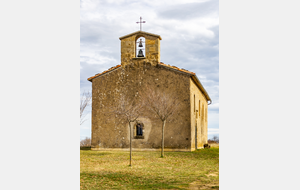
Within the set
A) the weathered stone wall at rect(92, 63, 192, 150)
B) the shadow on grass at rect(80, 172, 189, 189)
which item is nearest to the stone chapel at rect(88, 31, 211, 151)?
the weathered stone wall at rect(92, 63, 192, 150)

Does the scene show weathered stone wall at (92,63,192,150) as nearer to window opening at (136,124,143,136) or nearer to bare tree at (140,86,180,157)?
bare tree at (140,86,180,157)

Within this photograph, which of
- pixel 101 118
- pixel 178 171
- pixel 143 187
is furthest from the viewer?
pixel 101 118

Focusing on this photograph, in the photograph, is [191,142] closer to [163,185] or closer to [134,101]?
[134,101]

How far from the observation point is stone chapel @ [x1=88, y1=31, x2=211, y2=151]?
17.5 metres

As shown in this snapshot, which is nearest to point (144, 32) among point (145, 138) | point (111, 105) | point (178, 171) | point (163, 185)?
point (111, 105)

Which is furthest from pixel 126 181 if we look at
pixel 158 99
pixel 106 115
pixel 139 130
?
pixel 106 115

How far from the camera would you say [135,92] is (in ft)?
60.4

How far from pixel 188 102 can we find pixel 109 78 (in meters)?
5.21

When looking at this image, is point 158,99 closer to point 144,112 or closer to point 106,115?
point 144,112

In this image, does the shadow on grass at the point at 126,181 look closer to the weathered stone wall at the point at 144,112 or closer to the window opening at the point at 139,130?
the weathered stone wall at the point at 144,112

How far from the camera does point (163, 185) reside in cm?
734

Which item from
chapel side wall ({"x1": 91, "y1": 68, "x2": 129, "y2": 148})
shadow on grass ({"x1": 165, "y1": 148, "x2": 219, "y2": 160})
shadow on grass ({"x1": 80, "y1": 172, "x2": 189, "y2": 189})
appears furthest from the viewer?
chapel side wall ({"x1": 91, "y1": 68, "x2": 129, "y2": 148})

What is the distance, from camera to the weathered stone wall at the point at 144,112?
1752 cm

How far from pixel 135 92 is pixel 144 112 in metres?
1.39
